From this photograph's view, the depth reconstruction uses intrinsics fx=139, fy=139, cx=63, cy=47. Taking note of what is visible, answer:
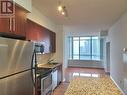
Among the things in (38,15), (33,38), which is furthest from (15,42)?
(38,15)

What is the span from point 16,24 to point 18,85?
0.99 m

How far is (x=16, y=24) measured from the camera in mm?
2334

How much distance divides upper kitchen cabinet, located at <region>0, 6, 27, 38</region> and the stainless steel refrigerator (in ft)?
0.72

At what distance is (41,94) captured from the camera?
3.50m

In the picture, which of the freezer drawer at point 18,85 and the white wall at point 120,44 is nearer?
the freezer drawer at point 18,85

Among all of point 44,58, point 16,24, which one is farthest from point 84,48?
point 16,24

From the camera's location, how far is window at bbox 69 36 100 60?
39.5 ft

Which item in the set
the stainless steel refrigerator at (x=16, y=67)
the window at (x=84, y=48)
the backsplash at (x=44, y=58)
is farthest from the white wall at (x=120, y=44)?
the window at (x=84, y=48)

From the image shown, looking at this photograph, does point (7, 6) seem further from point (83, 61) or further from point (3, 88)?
point (83, 61)

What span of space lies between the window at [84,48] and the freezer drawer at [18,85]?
9905 mm

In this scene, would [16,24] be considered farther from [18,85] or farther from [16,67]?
[18,85]

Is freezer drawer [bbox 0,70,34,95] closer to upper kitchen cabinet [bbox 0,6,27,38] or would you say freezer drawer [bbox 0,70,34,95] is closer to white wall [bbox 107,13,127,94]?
upper kitchen cabinet [bbox 0,6,27,38]

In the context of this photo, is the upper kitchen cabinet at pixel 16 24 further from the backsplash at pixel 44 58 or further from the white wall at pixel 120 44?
the white wall at pixel 120 44

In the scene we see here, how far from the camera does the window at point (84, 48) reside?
39.5 ft
